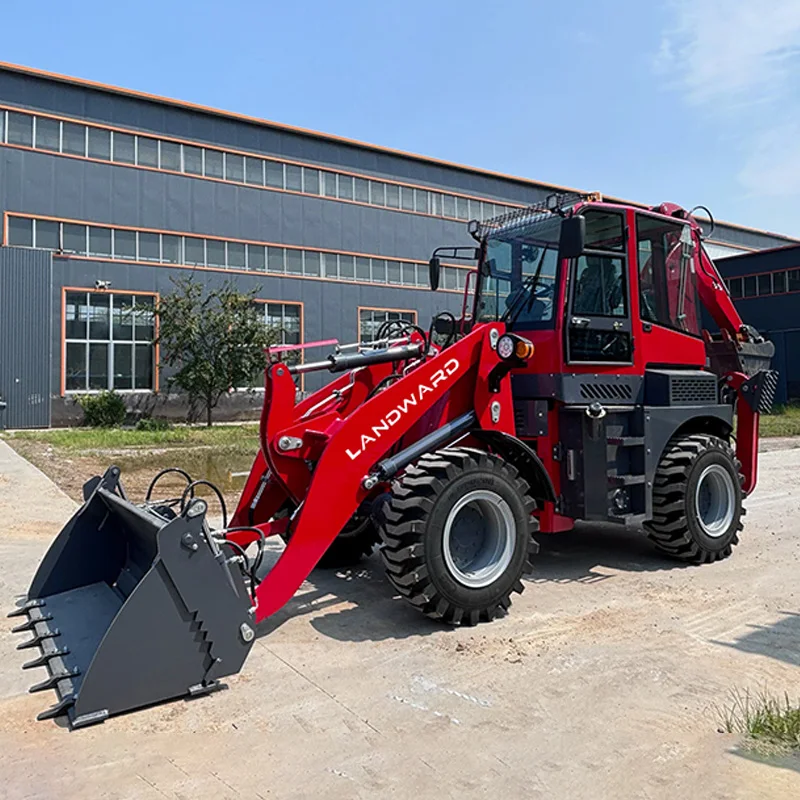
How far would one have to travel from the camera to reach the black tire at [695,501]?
6.14 metres

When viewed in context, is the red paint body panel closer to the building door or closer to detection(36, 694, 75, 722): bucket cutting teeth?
detection(36, 694, 75, 722): bucket cutting teeth

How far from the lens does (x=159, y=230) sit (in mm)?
26547

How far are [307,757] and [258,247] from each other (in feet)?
90.0

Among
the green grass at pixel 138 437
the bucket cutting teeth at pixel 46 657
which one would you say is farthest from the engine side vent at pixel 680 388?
the green grass at pixel 138 437

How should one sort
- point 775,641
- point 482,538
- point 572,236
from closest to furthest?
point 775,641
point 482,538
point 572,236

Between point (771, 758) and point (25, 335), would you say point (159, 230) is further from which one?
point (771, 758)

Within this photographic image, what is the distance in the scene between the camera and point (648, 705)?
3.63 m

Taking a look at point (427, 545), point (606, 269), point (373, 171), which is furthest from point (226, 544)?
point (373, 171)

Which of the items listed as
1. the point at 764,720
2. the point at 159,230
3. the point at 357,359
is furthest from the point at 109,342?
the point at 764,720

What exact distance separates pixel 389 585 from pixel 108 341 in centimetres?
2261

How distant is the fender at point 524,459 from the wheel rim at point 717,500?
1768mm

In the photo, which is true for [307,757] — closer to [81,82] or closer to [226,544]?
[226,544]

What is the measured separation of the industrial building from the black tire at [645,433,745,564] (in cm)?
2228

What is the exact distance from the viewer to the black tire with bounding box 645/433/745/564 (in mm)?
6141
